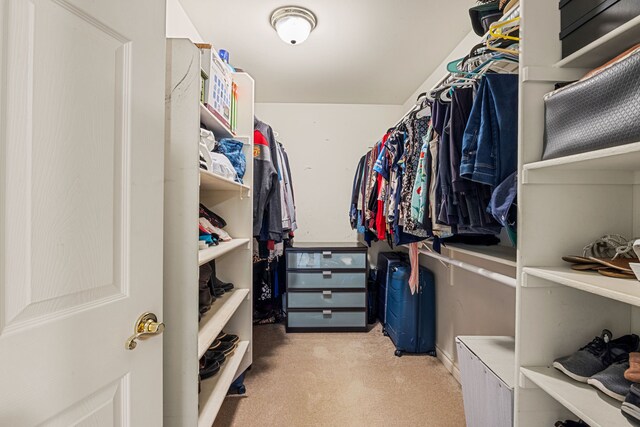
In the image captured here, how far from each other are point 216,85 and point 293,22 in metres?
0.75

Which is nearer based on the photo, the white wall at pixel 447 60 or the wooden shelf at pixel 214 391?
the wooden shelf at pixel 214 391

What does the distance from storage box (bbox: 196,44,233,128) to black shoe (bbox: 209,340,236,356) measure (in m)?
1.25

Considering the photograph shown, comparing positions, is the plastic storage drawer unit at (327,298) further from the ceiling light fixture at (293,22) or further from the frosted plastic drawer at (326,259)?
the ceiling light fixture at (293,22)

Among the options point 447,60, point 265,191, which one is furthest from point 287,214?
point 447,60

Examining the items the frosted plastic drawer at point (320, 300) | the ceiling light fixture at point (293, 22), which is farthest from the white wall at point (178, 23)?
the frosted plastic drawer at point (320, 300)

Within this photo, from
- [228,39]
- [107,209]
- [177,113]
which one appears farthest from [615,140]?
[228,39]

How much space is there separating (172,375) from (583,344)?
1.35 meters

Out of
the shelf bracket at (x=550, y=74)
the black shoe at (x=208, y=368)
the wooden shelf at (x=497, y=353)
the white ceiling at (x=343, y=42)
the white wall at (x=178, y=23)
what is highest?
the white ceiling at (x=343, y=42)

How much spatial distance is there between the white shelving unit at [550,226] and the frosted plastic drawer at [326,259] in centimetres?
182

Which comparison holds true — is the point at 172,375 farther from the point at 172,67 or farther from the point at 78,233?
the point at 172,67

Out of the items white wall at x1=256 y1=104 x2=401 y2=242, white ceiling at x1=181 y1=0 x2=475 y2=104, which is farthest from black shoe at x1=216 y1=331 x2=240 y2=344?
white ceiling at x1=181 y1=0 x2=475 y2=104

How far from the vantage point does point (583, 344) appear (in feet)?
2.98

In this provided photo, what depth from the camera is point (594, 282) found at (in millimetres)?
702

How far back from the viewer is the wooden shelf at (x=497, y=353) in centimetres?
102
